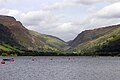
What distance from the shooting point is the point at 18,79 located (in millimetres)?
93500

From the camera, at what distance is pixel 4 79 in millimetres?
92250

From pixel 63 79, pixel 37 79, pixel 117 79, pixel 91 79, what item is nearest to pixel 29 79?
pixel 37 79

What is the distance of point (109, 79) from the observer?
91.3 m

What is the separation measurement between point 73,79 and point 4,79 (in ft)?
68.5

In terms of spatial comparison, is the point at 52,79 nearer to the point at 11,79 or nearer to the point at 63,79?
the point at 63,79

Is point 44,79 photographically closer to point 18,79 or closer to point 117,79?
point 18,79

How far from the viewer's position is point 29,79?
309 ft

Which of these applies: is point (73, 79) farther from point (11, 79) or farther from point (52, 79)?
point (11, 79)

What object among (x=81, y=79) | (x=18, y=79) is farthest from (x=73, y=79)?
(x=18, y=79)

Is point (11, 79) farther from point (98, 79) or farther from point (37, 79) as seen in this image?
point (98, 79)

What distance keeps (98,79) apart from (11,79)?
1036 inches

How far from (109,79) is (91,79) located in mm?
5372

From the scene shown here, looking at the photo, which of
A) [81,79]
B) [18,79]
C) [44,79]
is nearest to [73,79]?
[81,79]

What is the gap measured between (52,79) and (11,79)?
489 inches
